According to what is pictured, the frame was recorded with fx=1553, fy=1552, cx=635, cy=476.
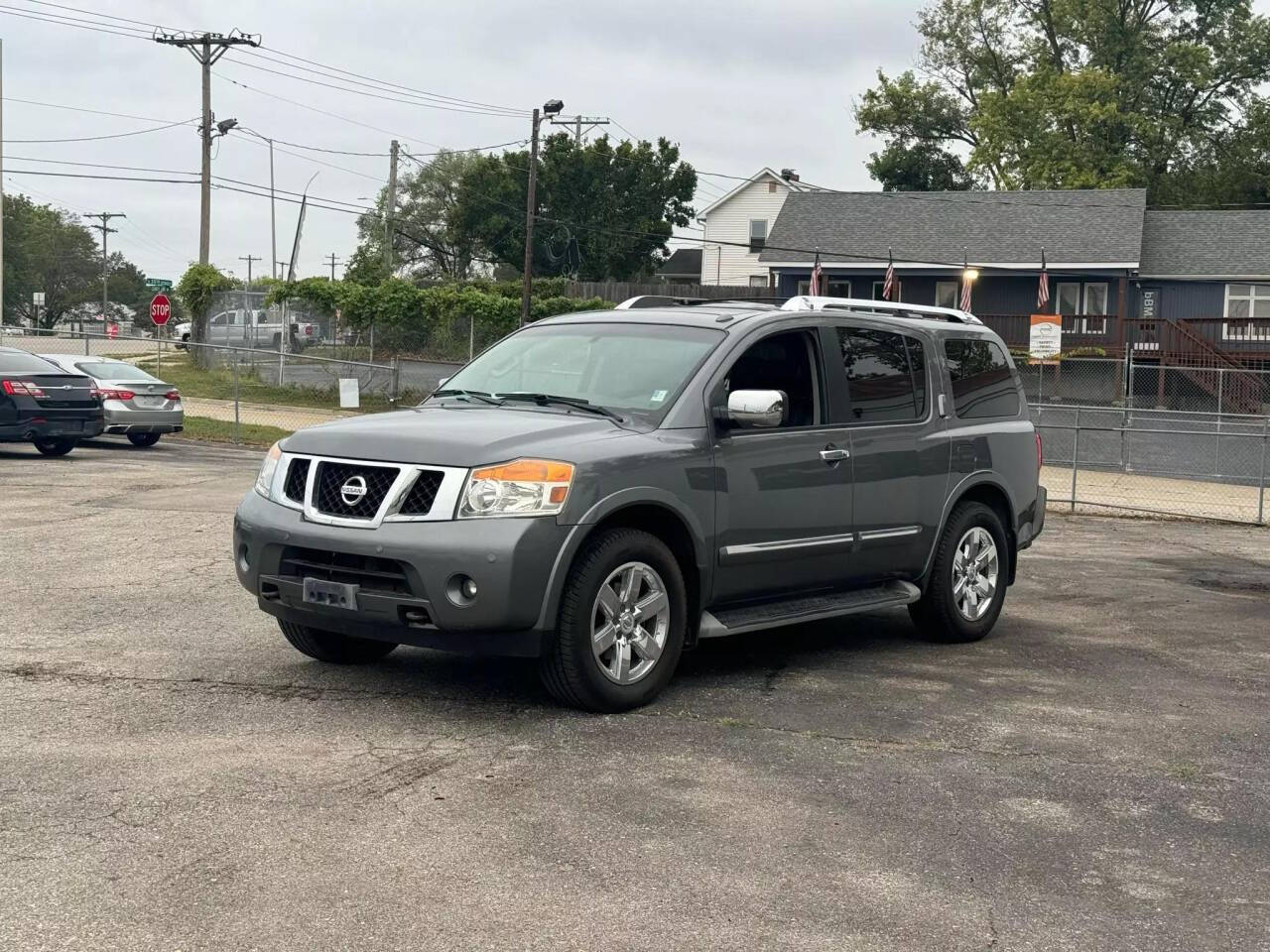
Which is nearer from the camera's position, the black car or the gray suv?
the gray suv

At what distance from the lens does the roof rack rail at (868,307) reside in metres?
8.46

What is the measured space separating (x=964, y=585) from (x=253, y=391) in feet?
100

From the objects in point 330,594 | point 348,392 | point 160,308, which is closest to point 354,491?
point 330,594

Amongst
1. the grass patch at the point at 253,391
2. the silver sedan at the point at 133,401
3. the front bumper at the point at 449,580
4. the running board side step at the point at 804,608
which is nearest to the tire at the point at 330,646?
the front bumper at the point at 449,580

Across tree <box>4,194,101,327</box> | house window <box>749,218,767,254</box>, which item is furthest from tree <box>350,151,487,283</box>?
tree <box>4,194,101,327</box>

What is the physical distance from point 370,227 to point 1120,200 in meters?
61.1

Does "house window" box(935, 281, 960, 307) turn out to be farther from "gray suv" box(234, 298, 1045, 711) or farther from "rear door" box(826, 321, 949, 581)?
"rear door" box(826, 321, 949, 581)

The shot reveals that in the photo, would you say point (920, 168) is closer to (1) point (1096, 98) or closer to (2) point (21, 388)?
(1) point (1096, 98)

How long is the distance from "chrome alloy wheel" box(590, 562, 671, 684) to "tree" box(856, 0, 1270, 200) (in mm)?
54210

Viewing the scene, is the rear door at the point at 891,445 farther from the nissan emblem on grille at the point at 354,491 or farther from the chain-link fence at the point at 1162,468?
the chain-link fence at the point at 1162,468

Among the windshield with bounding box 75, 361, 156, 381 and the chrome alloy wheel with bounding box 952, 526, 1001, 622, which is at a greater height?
the windshield with bounding box 75, 361, 156, 381

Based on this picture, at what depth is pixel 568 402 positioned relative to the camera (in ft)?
24.7

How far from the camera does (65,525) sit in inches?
517

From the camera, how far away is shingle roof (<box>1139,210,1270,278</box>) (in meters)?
47.1
